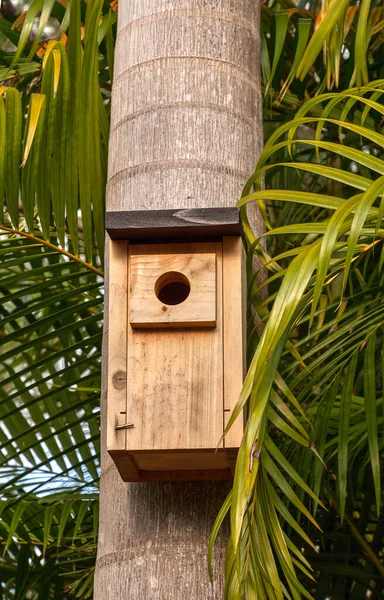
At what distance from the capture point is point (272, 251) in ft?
9.93

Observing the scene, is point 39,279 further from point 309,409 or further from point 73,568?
point 309,409

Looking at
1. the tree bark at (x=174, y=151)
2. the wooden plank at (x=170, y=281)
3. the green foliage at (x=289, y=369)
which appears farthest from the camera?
the wooden plank at (x=170, y=281)

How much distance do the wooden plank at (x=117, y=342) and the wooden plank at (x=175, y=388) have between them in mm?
11

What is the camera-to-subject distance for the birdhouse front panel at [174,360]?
1.45 meters

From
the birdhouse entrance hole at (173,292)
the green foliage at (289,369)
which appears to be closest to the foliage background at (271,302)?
the green foliage at (289,369)

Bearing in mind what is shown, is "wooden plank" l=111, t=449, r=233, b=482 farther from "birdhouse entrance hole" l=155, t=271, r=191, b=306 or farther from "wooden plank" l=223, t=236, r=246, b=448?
"birdhouse entrance hole" l=155, t=271, r=191, b=306

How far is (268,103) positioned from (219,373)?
1.55m

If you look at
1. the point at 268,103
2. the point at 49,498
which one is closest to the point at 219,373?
the point at 49,498

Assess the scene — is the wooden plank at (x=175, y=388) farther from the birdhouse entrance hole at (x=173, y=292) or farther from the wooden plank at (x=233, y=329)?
the birdhouse entrance hole at (x=173, y=292)

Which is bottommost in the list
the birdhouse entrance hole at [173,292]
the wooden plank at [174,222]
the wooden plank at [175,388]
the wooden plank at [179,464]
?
the wooden plank at [179,464]

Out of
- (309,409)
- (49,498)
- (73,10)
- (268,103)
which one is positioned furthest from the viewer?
(268,103)

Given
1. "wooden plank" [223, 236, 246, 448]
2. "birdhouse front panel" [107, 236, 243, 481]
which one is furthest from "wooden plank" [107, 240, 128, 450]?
"wooden plank" [223, 236, 246, 448]

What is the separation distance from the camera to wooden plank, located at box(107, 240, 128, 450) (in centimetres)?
147

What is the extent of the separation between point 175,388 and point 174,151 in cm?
37
